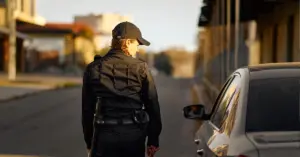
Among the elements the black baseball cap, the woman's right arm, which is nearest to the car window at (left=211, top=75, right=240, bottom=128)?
the woman's right arm

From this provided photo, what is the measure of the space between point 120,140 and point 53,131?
30.2 feet

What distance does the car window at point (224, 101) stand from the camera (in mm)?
4824

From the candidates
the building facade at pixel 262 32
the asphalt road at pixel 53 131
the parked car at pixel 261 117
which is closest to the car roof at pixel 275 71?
the parked car at pixel 261 117

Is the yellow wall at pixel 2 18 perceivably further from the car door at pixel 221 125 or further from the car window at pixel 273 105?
the car window at pixel 273 105

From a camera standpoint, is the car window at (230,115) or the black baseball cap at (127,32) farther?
the black baseball cap at (127,32)

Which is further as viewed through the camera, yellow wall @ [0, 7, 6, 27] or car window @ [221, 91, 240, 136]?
yellow wall @ [0, 7, 6, 27]

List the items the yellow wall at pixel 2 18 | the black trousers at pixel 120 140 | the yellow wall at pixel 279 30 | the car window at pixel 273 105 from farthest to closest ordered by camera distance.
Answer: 1. the yellow wall at pixel 2 18
2. the yellow wall at pixel 279 30
3. the black trousers at pixel 120 140
4. the car window at pixel 273 105

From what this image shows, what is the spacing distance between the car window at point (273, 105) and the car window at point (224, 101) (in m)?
0.28

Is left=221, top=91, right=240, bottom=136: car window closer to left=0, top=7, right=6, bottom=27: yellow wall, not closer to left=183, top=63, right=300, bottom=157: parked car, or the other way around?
left=183, top=63, right=300, bottom=157: parked car

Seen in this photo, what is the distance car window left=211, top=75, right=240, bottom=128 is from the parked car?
24 mm

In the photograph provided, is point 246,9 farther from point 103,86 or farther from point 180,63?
point 180,63

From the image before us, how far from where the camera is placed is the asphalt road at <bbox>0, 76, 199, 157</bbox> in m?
10.8

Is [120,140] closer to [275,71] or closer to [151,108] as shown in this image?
[151,108]

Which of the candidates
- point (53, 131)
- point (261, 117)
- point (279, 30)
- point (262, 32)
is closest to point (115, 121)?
point (261, 117)
